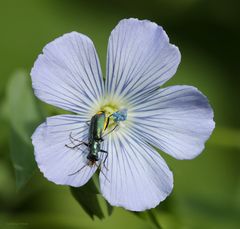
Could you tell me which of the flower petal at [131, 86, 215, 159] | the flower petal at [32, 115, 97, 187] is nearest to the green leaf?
the flower petal at [32, 115, 97, 187]

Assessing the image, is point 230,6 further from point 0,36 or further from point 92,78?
point 92,78

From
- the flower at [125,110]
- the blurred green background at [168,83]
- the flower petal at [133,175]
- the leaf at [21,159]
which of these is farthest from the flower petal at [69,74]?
the blurred green background at [168,83]

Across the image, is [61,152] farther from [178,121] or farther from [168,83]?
[168,83]

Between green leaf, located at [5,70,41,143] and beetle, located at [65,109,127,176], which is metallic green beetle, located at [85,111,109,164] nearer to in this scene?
beetle, located at [65,109,127,176]

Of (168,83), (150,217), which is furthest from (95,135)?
(168,83)

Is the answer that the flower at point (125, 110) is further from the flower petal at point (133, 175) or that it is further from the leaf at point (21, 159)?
the leaf at point (21, 159)

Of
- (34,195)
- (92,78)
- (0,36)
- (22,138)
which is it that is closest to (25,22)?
(0,36)

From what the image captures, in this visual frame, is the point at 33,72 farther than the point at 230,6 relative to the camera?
No
